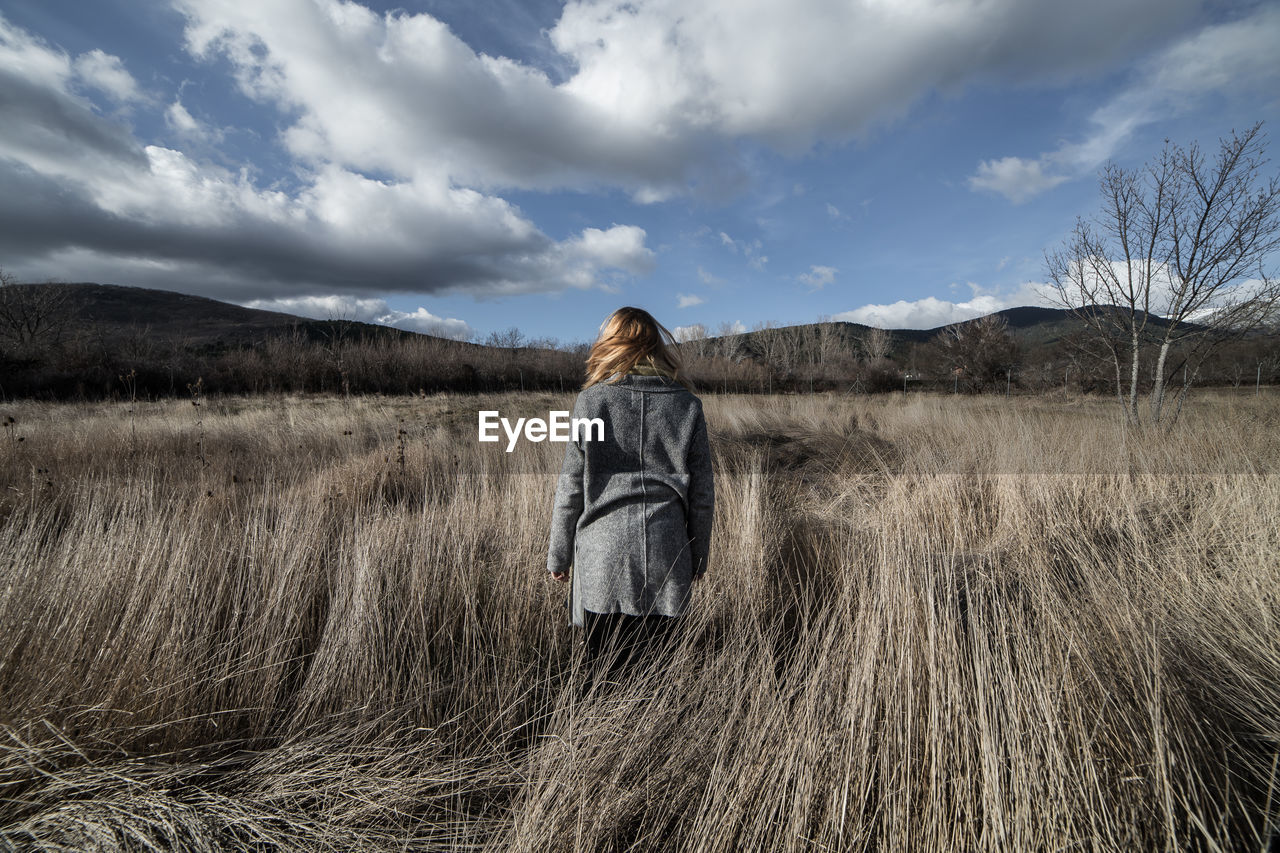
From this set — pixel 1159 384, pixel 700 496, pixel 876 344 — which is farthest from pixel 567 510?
pixel 876 344

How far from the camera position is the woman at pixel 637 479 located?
193 centimetres

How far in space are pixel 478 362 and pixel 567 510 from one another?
28.2 meters

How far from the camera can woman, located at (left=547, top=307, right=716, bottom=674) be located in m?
1.93

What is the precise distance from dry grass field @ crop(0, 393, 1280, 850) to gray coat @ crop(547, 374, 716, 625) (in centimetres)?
42

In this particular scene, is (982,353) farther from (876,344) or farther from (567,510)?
(567,510)

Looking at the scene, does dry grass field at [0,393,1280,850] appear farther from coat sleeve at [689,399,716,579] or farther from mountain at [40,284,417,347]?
mountain at [40,284,417,347]

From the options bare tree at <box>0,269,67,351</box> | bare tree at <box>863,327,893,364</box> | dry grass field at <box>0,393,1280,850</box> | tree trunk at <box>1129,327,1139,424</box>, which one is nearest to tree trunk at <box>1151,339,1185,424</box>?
tree trunk at <box>1129,327,1139,424</box>

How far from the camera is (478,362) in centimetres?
2847

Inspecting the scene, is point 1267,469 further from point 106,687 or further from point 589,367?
point 106,687

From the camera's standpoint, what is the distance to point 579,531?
2.05 metres

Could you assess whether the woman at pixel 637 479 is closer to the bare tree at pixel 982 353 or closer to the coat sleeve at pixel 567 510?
the coat sleeve at pixel 567 510

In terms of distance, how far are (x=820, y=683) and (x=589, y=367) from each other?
152 centimetres

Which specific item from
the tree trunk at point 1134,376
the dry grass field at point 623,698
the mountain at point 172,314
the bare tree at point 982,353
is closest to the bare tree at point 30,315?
the mountain at point 172,314

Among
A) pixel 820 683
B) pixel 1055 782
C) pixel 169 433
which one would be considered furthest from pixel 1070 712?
pixel 169 433
